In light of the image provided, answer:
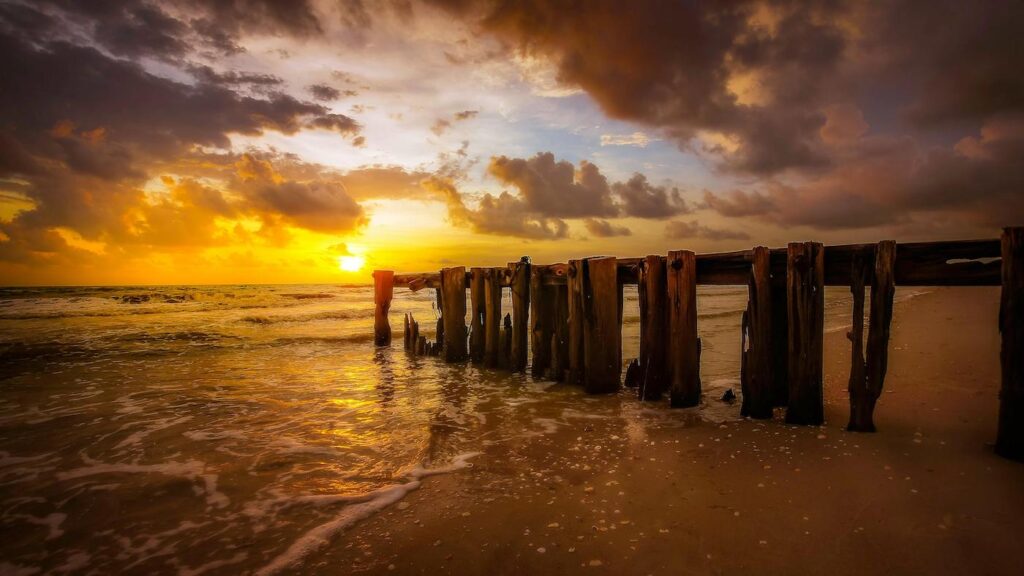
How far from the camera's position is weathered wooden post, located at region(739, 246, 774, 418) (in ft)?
16.6

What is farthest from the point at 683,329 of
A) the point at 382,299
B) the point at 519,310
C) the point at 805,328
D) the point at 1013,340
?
the point at 382,299

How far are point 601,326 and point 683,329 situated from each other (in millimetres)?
1289

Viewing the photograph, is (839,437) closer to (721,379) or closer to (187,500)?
(721,379)

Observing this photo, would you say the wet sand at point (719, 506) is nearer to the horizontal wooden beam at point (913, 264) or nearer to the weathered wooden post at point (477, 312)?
the horizontal wooden beam at point (913, 264)

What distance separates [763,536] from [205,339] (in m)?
15.9

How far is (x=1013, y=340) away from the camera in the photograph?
3834 mm

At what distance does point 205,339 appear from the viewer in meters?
14.3

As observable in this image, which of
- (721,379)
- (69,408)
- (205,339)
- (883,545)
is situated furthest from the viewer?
(205,339)

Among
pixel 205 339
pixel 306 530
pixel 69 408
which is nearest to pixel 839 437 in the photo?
pixel 306 530

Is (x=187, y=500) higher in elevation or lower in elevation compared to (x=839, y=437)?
lower

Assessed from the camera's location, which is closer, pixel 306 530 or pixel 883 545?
pixel 883 545

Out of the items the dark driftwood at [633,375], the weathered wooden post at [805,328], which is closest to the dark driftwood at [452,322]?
the dark driftwood at [633,375]

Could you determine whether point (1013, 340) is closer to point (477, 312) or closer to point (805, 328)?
point (805, 328)

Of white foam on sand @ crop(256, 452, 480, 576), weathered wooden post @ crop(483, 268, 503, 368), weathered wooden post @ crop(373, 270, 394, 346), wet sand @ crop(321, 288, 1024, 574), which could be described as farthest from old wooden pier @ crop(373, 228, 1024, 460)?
weathered wooden post @ crop(373, 270, 394, 346)
